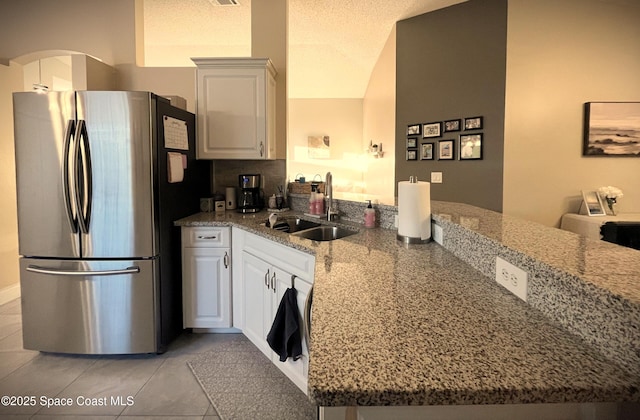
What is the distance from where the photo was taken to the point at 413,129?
4.18 metres

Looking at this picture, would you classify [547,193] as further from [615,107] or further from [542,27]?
[542,27]

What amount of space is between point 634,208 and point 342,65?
4495 mm

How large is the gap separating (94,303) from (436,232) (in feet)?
7.21

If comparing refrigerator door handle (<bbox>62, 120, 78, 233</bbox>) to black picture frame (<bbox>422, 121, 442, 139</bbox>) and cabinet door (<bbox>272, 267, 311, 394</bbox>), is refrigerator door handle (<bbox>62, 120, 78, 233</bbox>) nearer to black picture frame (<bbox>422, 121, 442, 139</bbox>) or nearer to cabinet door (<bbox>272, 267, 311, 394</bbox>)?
cabinet door (<bbox>272, 267, 311, 394</bbox>)

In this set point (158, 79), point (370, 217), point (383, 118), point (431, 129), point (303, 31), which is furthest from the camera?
point (383, 118)

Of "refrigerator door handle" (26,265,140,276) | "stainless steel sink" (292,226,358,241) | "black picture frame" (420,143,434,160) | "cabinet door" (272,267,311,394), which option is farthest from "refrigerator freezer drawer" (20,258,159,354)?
"black picture frame" (420,143,434,160)

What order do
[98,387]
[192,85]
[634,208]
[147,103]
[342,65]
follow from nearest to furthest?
1. [98,387]
2. [147,103]
3. [192,85]
4. [634,208]
5. [342,65]

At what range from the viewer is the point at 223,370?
219 centimetres

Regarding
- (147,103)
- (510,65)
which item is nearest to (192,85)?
(147,103)

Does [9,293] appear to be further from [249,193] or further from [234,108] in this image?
[234,108]

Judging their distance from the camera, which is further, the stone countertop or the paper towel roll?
the paper towel roll

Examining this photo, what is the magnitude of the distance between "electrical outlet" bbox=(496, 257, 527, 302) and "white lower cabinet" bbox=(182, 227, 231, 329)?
1917 mm

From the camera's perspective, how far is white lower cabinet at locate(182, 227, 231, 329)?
2.55 metres

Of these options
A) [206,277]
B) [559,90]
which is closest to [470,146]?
[559,90]
